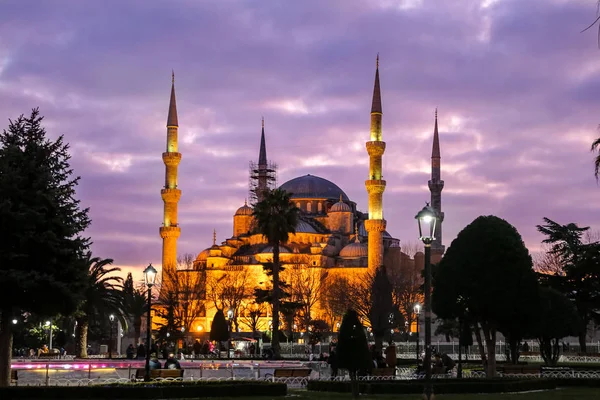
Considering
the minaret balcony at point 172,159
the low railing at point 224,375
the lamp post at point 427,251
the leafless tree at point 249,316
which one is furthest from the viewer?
the leafless tree at point 249,316

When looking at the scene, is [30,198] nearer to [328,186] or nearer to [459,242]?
[459,242]

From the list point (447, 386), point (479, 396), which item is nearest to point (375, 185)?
point (447, 386)

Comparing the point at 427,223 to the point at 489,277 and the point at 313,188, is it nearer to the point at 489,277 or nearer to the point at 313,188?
the point at 489,277

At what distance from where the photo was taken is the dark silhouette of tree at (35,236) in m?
20.1

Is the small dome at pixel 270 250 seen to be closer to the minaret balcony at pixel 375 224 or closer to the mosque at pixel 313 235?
the mosque at pixel 313 235

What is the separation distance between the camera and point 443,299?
2644 centimetres

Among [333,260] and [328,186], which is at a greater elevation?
[328,186]

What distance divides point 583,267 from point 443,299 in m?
16.3

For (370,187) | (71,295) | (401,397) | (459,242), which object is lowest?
(401,397)

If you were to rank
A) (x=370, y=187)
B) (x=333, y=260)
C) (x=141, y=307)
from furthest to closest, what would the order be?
1. (x=333, y=260)
2. (x=370, y=187)
3. (x=141, y=307)

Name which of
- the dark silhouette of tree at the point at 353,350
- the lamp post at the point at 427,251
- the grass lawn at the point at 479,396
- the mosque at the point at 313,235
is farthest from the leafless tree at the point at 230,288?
the lamp post at the point at 427,251

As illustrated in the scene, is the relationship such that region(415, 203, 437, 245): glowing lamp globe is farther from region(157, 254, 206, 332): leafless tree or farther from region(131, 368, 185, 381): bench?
region(157, 254, 206, 332): leafless tree

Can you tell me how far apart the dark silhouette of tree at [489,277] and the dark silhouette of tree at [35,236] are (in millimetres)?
10478

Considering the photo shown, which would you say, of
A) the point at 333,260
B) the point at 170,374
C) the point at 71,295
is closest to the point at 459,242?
the point at 170,374
